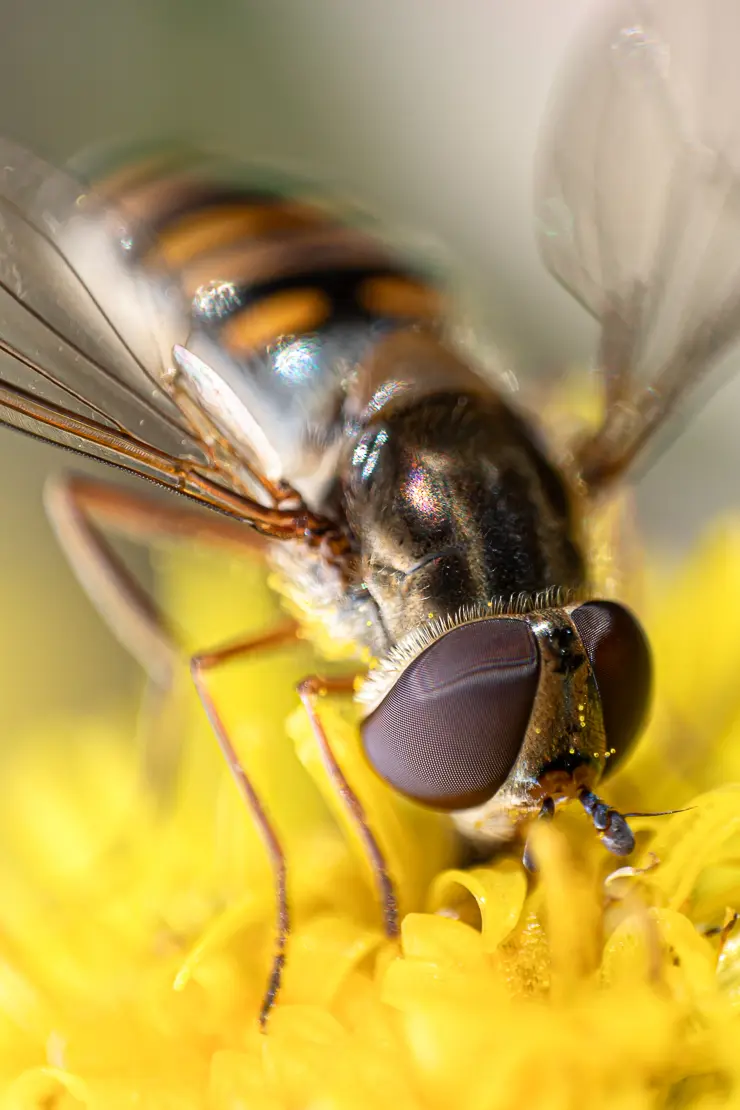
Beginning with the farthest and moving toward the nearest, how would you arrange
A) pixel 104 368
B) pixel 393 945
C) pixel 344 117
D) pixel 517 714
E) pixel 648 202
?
pixel 344 117 → pixel 648 202 → pixel 104 368 → pixel 393 945 → pixel 517 714

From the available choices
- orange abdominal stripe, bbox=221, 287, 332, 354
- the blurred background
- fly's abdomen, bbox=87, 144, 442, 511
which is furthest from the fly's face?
the blurred background

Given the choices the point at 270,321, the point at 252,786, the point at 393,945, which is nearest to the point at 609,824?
the point at 393,945

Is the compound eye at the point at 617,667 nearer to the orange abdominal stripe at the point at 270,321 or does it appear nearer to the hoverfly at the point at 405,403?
the hoverfly at the point at 405,403

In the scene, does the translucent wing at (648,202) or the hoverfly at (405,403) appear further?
the translucent wing at (648,202)

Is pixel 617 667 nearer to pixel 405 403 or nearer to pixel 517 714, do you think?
pixel 517 714

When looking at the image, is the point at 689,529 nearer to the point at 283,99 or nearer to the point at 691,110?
the point at 691,110

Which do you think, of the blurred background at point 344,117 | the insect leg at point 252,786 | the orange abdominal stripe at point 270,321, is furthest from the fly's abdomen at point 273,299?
the blurred background at point 344,117
